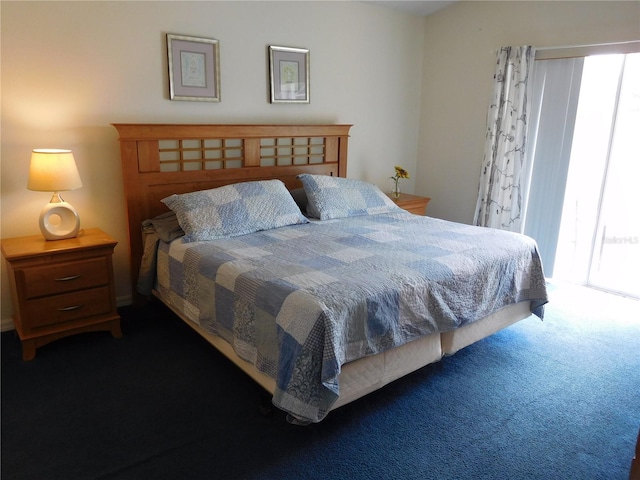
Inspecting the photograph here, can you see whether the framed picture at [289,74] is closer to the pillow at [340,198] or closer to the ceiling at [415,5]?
the pillow at [340,198]

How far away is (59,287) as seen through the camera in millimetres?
2646

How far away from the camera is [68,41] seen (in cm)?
286

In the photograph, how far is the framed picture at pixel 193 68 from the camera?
3223mm

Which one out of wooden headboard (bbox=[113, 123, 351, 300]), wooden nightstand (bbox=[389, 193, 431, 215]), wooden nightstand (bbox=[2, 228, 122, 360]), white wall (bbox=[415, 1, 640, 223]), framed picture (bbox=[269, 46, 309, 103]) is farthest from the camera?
wooden nightstand (bbox=[389, 193, 431, 215])

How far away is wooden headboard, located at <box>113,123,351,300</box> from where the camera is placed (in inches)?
122

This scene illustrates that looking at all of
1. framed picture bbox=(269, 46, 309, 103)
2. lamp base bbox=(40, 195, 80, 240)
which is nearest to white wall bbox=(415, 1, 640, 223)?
framed picture bbox=(269, 46, 309, 103)

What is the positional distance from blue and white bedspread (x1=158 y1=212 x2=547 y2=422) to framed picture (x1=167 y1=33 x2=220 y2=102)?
119cm

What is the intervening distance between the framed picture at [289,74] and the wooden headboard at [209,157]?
0.87ft

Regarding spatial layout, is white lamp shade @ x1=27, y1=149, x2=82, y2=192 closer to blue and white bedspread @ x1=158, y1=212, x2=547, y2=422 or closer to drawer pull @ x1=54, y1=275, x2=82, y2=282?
drawer pull @ x1=54, y1=275, x2=82, y2=282

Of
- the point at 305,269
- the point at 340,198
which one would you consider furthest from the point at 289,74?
the point at 305,269

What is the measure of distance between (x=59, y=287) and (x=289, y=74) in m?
2.32

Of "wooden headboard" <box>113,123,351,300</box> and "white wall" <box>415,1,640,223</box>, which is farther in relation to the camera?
"white wall" <box>415,1,640,223</box>

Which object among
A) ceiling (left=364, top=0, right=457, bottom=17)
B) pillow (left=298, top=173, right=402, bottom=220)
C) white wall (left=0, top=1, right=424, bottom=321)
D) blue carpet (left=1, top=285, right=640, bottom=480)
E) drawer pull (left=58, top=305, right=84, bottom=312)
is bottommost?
blue carpet (left=1, top=285, right=640, bottom=480)

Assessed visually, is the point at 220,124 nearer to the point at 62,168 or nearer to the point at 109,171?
the point at 109,171
